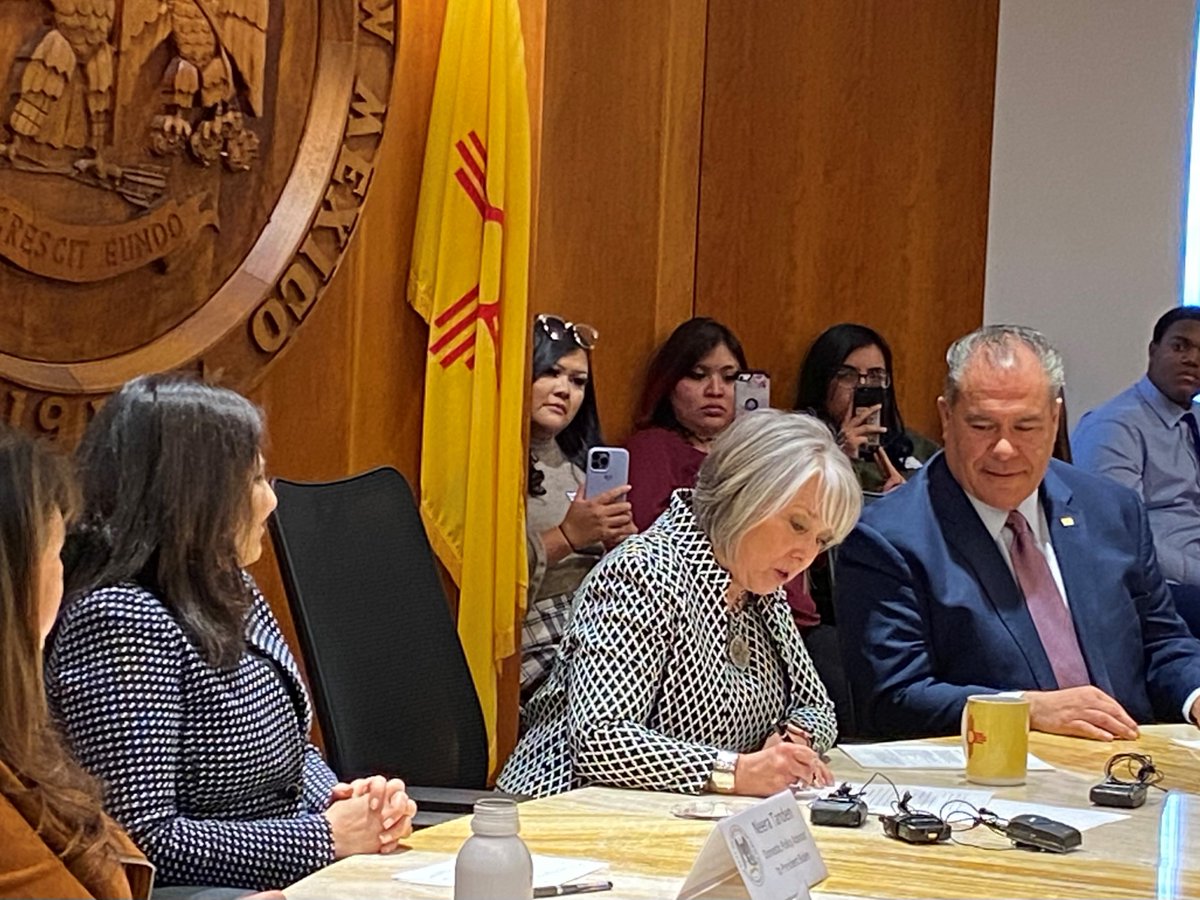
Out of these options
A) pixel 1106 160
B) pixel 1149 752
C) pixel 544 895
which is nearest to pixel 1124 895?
pixel 544 895

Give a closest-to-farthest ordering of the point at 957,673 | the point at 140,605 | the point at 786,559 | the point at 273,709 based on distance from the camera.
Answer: the point at 140,605 → the point at 273,709 → the point at 786,559 → the point at 957,673

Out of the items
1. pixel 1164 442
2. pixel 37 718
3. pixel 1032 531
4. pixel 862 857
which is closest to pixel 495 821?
pixel 37 718

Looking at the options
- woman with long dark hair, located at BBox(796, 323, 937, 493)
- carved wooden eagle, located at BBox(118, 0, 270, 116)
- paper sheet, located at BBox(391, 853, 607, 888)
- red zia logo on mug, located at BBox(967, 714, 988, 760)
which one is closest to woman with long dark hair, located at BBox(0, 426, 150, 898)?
paper sheet, located at BBox(391, 853, 607, 888)

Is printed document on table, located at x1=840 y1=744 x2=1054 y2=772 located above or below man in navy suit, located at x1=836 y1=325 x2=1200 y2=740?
below

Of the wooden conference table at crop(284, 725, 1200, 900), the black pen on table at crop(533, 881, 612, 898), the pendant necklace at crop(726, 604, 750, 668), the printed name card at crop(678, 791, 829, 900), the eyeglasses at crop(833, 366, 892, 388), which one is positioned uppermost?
the eyeglasses at crop(833, 366, 892, 388)

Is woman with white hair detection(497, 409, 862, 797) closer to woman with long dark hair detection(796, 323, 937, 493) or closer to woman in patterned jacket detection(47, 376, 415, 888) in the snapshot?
woman in patterned jacket detection(47, 376, 415, 888)

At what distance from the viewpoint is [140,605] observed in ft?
7.36

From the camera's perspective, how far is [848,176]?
20.7ft

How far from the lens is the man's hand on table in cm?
296

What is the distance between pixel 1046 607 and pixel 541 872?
1627 mm

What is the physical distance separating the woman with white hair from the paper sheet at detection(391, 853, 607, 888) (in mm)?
576

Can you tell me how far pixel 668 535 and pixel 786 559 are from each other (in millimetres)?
188

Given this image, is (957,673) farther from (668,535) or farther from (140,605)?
(140,605)

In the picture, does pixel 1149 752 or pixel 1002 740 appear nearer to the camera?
pixel 1002 740
